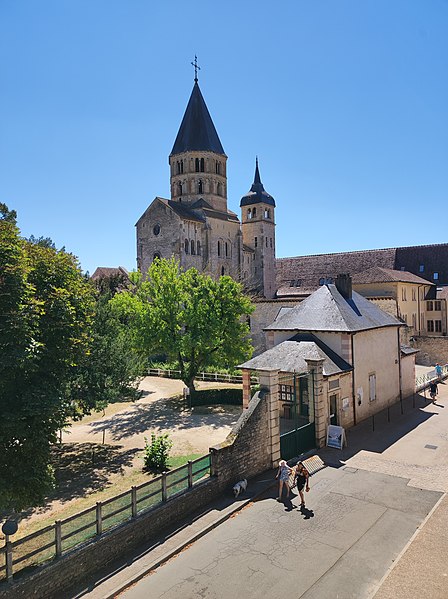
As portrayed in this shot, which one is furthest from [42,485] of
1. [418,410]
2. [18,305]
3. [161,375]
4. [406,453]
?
[161,375]

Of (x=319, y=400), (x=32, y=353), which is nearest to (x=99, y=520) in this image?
(x=32, y=353)

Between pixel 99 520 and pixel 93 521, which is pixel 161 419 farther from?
pixel 93 521

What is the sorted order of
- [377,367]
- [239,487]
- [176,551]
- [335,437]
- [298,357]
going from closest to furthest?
[176,551]
[239,487]
[335,437]
[298,357]
[377,367]

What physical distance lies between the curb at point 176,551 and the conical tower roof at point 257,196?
46.8 meters

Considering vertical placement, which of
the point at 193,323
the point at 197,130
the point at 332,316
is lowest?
the point at 193,323

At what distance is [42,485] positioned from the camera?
10.3 m

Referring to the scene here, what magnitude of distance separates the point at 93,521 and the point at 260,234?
47.9 meters

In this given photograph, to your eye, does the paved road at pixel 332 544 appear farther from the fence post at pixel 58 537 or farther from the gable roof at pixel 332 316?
the gable roof at pixel 332 316

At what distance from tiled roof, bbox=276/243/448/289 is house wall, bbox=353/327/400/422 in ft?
89.9

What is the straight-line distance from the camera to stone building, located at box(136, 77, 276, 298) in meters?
46.4

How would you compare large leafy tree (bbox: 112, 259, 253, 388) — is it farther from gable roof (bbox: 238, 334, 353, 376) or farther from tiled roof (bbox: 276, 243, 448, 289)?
tiled roof (bbox: 276, 243, 448, 289)

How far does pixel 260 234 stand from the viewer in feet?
181

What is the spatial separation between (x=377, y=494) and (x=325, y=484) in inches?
59.5

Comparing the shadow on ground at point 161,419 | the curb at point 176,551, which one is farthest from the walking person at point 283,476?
the shadow on ground at point 161,419
